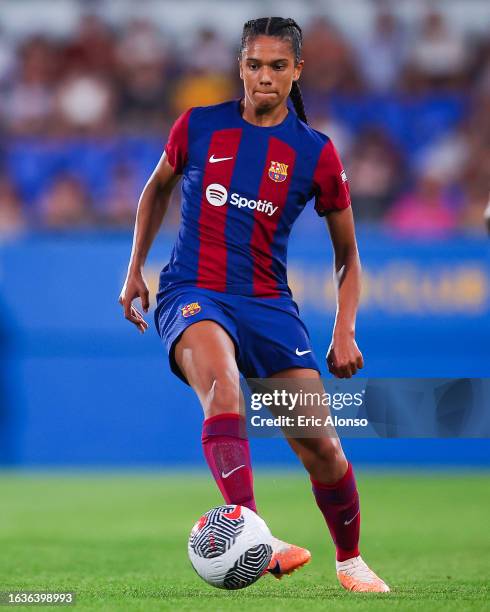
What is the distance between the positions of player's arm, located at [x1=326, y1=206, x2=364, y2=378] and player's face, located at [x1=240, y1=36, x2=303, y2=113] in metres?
0.51

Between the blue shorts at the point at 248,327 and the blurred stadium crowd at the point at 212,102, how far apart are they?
584 cm

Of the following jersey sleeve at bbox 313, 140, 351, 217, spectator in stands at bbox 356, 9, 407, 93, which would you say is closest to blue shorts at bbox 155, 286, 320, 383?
jersey sleeve at bbox 313, 140, 351, 217

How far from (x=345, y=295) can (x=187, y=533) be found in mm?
2430

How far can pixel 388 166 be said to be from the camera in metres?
11.2

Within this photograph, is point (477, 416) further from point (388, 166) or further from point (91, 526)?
point (388, 166)

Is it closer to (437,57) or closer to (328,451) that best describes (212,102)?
(437,57)

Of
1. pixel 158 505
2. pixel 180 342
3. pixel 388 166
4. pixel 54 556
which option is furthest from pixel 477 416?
pixel 388 166

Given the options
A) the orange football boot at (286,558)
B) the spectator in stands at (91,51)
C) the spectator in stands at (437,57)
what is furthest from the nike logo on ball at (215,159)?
the spectator in stands at (91,51)

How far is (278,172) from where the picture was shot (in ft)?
15.6

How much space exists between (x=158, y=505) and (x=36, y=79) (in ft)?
18.9

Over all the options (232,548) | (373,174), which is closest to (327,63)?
(373,174)

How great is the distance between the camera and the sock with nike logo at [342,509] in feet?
15.8

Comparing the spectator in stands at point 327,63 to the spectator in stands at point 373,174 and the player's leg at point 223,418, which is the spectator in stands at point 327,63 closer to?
the spectator in stands at point 373,174

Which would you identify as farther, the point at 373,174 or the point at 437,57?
the point at 437,57
